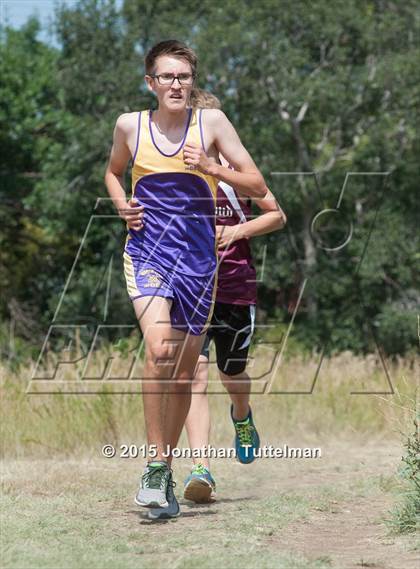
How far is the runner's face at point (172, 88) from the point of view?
16.5ft

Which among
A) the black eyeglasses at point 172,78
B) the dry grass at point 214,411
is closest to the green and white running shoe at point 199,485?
the dry grass at point 214,411

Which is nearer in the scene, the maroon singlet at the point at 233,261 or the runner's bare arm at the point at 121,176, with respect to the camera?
the runner's bare arm at the point at 121,176

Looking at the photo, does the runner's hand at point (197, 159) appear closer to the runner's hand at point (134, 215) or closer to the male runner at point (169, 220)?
the male runner at point (169, 220)

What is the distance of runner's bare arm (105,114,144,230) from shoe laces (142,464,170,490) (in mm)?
1182

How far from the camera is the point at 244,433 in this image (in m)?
6.59

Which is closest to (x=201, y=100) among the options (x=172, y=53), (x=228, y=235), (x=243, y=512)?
(x=172, y=53)

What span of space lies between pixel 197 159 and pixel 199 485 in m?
1.87

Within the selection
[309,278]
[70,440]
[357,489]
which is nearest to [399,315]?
[309,278]

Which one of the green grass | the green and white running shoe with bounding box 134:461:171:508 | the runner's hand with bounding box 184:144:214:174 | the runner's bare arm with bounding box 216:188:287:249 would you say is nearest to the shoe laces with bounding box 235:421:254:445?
the runner's bare arm with bounding box 216:188:287:249

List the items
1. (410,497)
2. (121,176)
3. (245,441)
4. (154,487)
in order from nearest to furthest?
(410,497)
(154,487)
(121,176)
(245,441)

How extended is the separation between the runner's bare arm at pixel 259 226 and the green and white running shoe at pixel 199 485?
1306 millimetres

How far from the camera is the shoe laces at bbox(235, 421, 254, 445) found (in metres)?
6.57

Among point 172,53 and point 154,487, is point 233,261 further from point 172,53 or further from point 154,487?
point 154,487

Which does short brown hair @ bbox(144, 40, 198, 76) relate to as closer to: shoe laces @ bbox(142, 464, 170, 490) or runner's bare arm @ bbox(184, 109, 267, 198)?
runner's bare arm @ bbox(184, 109, 267, 198)
